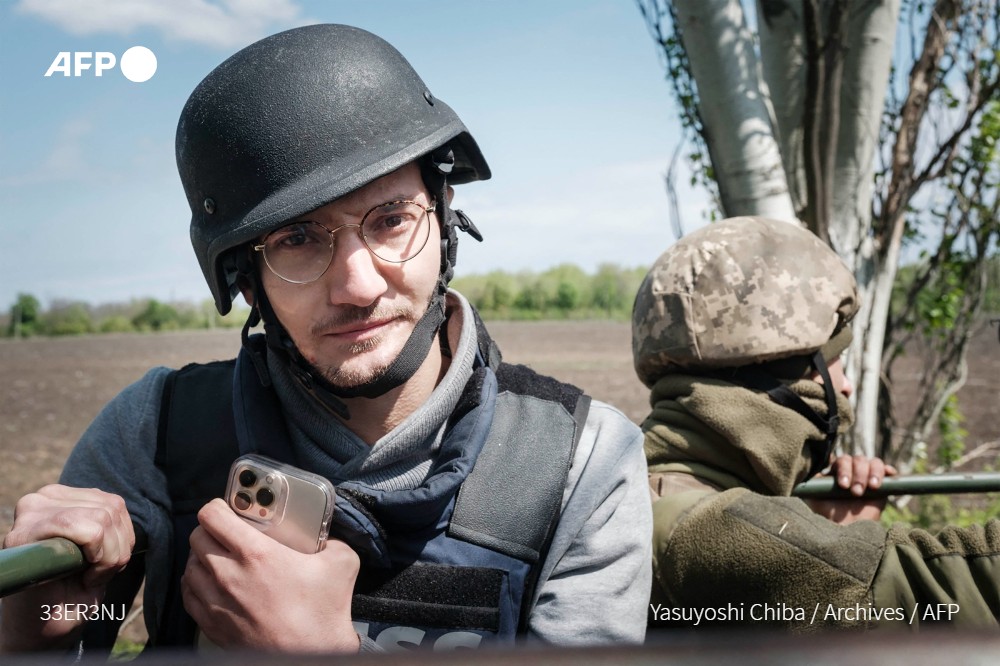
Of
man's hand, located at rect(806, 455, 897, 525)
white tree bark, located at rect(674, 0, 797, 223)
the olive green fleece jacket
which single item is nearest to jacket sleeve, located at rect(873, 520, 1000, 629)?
the olive green fleece jacket

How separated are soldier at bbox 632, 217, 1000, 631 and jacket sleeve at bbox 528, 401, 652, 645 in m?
0.24

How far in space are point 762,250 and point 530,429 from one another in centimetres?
120

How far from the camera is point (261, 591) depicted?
1.58 m

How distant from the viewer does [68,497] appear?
166 cm

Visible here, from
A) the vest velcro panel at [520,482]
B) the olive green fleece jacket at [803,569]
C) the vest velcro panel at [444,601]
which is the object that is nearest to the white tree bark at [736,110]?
the olive green fleece jacket at [803,569]

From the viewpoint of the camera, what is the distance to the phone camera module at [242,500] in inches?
66.1

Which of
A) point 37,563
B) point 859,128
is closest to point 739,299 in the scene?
point 859,128

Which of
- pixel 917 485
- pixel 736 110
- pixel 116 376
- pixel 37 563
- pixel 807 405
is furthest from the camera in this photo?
pixel 116 376

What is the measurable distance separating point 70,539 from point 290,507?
0.39 m

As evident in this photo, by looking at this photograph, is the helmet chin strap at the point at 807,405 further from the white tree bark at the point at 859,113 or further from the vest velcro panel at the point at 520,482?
the white tree bark at the point at 859,113

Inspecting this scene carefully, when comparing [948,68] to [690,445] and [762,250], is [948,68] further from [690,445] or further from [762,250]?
[690,445]

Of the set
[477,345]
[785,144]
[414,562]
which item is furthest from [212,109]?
[785,144]

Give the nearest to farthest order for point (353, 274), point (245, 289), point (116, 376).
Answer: point (353, 274), point (245, 289), point (116, 376)

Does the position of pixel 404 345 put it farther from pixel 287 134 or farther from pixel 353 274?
pixel 287 134
